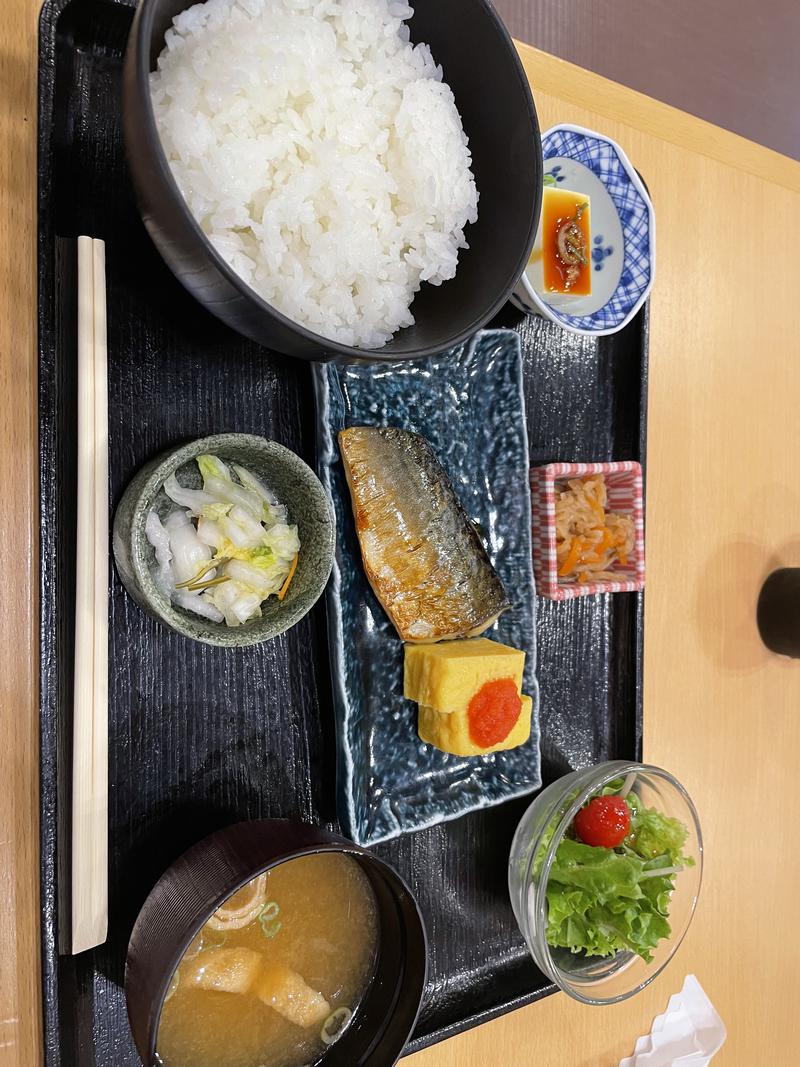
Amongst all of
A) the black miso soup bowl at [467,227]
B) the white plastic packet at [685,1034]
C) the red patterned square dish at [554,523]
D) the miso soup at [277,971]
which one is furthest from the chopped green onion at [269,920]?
the white plastic packet at [685,1034]

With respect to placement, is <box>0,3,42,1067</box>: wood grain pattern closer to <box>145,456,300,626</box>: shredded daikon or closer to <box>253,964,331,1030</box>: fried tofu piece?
<box>145,456,300,626</box>: shredded daikon

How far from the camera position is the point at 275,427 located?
4.51 feet

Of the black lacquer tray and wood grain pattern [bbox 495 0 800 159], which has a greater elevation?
wood grain pattern [bbox 495 0 800 159]

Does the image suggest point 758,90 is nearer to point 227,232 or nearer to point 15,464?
point 227,232

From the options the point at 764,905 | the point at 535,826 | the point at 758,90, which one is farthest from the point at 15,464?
the point at 758,90

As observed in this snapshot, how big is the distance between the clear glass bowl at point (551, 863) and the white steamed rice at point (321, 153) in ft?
3.03

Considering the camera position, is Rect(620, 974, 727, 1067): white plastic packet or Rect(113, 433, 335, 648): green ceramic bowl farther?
Rect(620, 974, 727, 1067): white plastic packet

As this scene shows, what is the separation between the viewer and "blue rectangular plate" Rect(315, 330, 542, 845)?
1378 millimetres

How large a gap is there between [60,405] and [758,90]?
237 cm

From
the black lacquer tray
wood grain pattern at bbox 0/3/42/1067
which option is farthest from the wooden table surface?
wood grain pattern at bbox 0/3/42/1067

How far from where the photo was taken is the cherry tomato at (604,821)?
59.6 inches

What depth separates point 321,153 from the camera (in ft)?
3.61

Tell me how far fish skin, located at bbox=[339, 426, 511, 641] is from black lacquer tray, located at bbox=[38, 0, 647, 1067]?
0.12 meters

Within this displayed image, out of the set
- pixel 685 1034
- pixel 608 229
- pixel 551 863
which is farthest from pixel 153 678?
pixel 685 1034
